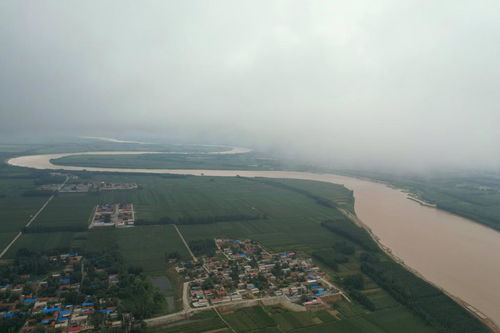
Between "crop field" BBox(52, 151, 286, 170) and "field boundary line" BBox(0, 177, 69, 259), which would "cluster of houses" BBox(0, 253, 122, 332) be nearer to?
"field boundary line" BBox(0, 177, 69, 259)

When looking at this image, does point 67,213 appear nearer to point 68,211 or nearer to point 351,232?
point 68,211

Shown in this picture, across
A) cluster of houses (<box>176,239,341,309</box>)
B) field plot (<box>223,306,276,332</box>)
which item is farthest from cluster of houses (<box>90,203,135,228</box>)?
field plot (<box>223,306,276,332</box>)

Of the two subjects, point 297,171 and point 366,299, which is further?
point 297,171

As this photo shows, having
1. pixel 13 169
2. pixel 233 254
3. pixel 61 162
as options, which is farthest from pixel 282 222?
pixel 61 162

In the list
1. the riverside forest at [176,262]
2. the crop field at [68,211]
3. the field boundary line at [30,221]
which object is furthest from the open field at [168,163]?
the crop field at [68,211]

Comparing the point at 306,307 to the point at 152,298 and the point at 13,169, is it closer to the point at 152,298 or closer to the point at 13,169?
the point at 152,298

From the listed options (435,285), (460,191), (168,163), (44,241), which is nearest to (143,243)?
(44,241)

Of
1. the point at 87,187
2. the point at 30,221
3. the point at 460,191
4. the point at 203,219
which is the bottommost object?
the point at 30,221

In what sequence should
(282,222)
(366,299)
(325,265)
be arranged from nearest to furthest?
1. (366,299)
2. (325,265)
3. (282,222)
